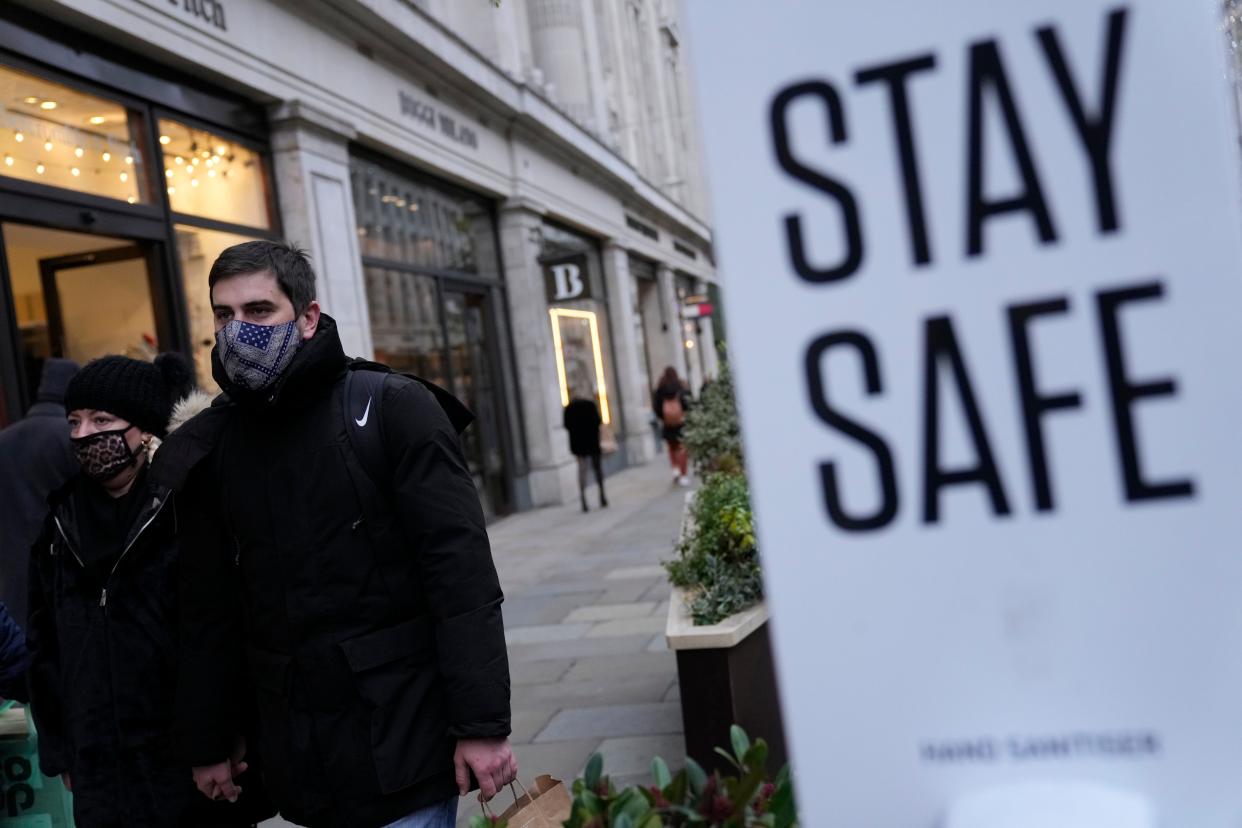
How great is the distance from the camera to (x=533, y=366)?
16062 mm

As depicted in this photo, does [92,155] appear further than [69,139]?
Yes

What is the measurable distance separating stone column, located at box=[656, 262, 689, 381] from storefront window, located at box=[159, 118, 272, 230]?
17.3 metres

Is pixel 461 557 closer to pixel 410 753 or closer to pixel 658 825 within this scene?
pixel 410 753

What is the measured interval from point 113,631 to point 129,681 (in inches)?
5.5

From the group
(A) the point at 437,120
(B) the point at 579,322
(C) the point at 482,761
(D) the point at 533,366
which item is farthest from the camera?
(B) the point at 579,322

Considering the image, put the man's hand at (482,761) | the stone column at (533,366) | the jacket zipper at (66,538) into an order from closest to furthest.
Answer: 1. the man's hand at (482,761)
2. the jacket zipper at (66,538)
3. the stone column at (533,366)

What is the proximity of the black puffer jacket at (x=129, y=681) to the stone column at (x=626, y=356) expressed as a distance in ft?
60.3

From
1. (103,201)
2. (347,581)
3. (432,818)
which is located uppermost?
(103,201)

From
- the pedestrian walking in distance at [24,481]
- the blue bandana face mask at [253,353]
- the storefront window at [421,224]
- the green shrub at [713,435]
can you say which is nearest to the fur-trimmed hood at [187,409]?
the blue bandana face mask at [253,353]

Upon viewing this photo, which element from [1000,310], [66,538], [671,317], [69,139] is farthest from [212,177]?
[671,317]

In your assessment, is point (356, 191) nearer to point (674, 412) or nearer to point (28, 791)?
point (674, 412)

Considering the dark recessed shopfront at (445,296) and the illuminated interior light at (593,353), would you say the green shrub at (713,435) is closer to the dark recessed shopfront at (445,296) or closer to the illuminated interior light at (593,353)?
the dark recessed shopfront at (445,296)

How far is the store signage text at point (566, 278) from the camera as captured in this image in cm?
1625

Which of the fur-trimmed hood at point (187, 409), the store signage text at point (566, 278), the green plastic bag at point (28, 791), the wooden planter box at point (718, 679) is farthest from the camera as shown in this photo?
the store signage text at point (566, 278)
